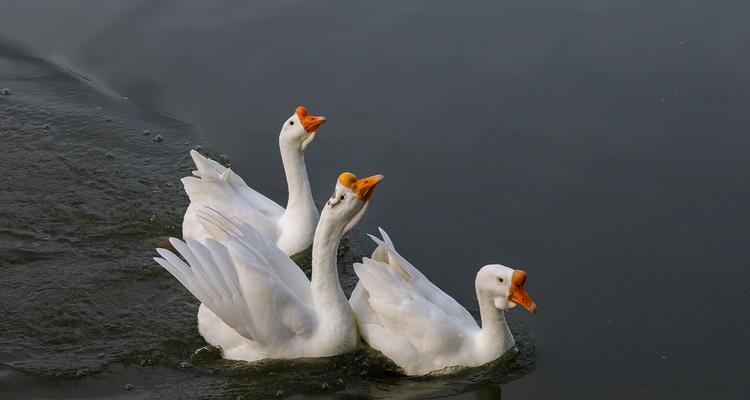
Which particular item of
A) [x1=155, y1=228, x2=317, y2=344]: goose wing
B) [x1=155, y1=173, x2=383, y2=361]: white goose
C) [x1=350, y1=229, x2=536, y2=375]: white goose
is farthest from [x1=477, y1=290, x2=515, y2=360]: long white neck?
[x1=155, y1=228, x2=317, y2=344]: goose wing

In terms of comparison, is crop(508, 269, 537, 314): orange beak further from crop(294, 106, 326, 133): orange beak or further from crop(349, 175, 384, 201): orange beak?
crop(294, 106, 326, 133): orange beak

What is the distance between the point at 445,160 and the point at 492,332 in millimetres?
2673

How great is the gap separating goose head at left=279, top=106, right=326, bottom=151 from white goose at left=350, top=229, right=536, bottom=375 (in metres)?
1.35

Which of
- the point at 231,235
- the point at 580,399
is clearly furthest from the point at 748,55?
the point at 231,235

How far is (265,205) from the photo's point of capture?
9.05 m

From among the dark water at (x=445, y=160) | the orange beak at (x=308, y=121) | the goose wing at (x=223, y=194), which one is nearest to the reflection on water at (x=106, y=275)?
the dark water at (x=445, y=160)

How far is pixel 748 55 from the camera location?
10797mm

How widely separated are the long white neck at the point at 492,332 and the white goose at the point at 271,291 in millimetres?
950

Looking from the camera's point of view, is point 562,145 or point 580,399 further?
point 562,145

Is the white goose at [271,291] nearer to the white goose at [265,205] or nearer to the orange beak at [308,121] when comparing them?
the white goose at [265,205]

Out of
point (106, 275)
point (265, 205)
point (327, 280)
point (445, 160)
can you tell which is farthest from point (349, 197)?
point (445, 160)

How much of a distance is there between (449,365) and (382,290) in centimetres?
71

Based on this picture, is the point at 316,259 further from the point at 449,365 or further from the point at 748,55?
the point at 748,55

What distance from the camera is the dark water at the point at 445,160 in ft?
25.5
